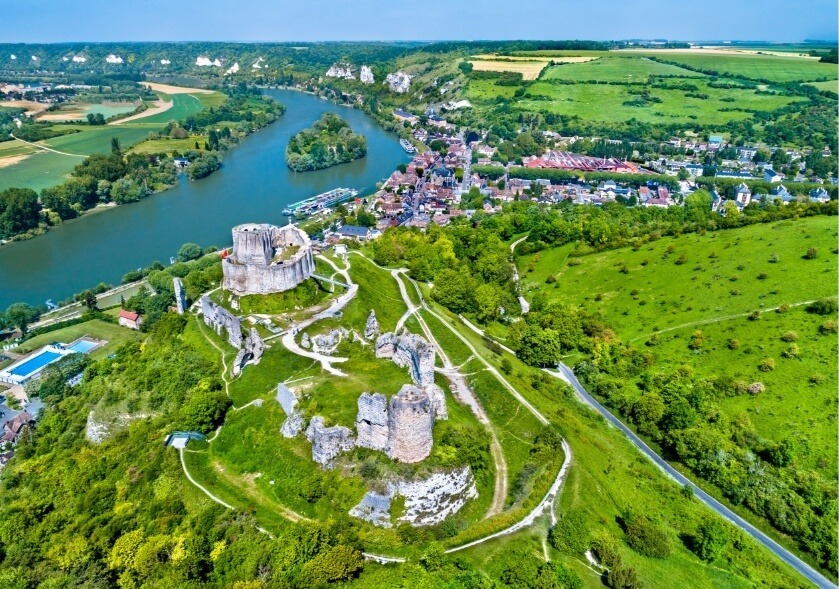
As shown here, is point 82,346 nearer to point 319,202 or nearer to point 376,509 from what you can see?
point 376,509

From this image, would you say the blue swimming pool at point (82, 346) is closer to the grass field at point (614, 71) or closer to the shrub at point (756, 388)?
the shrub at point (756, 388)

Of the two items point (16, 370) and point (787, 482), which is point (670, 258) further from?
point (16, 370)

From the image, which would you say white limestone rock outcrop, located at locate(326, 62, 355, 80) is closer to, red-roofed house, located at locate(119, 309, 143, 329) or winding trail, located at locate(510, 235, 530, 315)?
winding trail, located at locate(510, 235, 530, 315)

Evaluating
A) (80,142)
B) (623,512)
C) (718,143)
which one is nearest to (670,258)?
(623,512)

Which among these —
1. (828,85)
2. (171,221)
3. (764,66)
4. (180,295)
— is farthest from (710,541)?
(764,66)

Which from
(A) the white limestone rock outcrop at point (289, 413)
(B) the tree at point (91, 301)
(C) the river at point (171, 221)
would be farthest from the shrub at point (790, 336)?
(C) the river at point (171, 221)

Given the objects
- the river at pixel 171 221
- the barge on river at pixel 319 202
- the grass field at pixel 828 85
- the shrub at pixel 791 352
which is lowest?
the river at pixel 171 221
